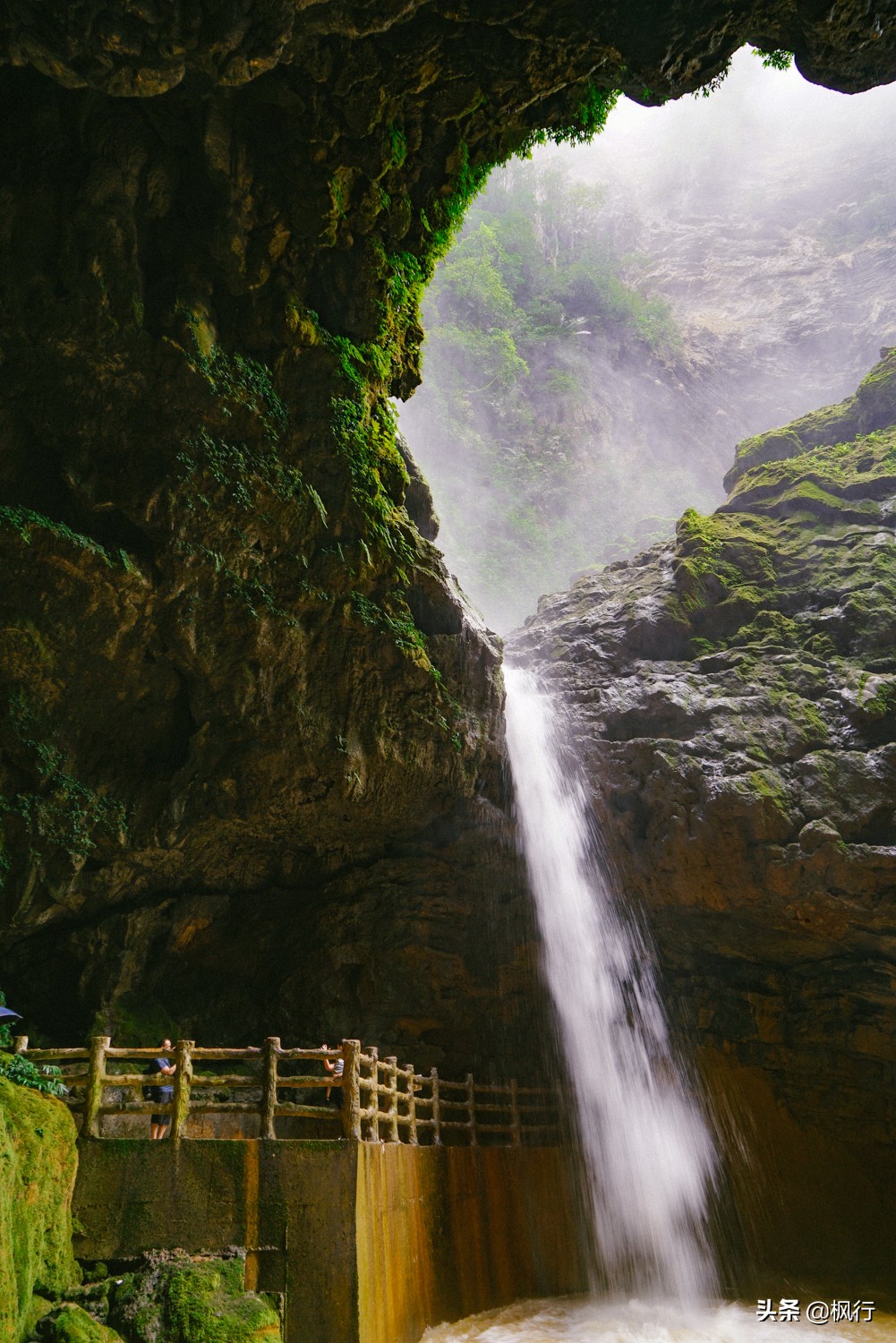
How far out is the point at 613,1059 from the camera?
1348cm

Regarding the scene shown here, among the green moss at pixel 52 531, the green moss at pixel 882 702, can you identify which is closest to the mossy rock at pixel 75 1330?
the green moss at pixel 52 531

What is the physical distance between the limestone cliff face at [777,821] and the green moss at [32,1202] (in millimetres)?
9609

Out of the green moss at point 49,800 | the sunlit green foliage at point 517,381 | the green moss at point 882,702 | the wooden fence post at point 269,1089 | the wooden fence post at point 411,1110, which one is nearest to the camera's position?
the wooden fence post at point 269,1089

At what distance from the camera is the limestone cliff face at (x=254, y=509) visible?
8.43 metres

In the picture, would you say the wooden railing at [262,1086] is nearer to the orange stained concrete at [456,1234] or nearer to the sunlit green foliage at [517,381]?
the orange stained concrete at [456,1234]

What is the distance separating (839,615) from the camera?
15.3m

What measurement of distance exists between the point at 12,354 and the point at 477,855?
998cm

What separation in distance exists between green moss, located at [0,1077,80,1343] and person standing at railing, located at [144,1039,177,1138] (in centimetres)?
110

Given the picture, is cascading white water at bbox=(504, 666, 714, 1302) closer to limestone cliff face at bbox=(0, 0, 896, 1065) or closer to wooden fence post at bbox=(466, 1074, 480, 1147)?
limestone cliff face at bbox=(0, 0, 896, 1065)

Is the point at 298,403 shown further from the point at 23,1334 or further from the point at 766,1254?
the point at 766,1254

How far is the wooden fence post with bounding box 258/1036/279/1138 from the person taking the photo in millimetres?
7750

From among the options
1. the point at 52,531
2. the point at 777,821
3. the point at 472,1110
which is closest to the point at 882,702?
the point at 777,821

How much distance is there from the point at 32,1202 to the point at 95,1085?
4.42ft

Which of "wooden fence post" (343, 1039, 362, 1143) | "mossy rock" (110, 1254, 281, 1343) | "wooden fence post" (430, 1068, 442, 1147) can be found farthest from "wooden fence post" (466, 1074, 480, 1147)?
"mossy rock" (110, 1254, 281, 1343)
